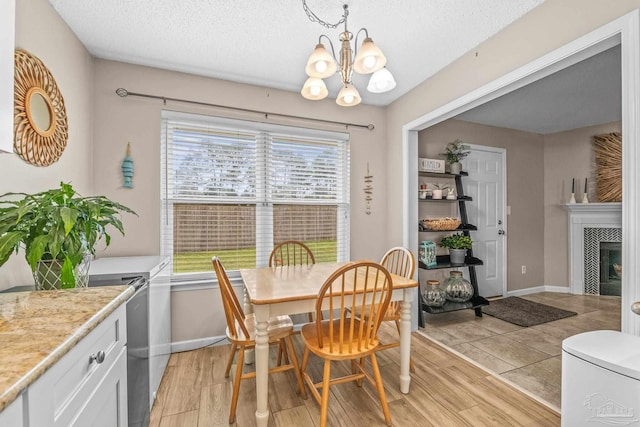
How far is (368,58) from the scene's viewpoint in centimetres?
163

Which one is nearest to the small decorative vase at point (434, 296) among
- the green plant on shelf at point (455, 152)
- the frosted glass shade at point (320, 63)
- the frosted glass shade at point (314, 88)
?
the green plant on shelf at point (455, 152)

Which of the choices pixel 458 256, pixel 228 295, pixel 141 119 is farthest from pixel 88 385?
pixel 458 256

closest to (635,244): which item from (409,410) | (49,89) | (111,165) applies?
(409,410)

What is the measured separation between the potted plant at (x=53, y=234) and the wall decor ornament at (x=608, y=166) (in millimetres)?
5689

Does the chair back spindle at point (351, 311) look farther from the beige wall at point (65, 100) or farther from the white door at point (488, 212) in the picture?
the white door at point (488, 212)

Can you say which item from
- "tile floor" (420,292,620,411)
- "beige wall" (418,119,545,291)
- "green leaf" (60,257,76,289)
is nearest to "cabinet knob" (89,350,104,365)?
"green leaf" (60,257,76,289)

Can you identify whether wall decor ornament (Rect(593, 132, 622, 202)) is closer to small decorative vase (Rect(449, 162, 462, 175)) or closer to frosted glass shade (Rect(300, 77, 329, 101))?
small decorative vase (Rect(449, 162, 462, 175))

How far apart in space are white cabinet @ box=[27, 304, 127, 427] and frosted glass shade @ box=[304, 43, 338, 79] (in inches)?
59.9

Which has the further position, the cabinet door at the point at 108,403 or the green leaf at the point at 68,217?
the green leaf at the point at 68,217

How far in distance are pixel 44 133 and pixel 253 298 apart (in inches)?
62.0

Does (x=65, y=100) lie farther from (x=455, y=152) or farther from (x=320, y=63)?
(x=455, y=152)

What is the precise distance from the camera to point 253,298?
162cm

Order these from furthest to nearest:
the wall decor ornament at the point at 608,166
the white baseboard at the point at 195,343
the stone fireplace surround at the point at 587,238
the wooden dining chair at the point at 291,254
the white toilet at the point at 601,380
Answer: the stone fireplace surround at the point at 587,238
the wall decor ornament at the point at 608,166
the wooden dining chair at the point at 291,254
the white baseboard at the point at 195,343
the white toilet at the point at 601,380

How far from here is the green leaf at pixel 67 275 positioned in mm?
1169
